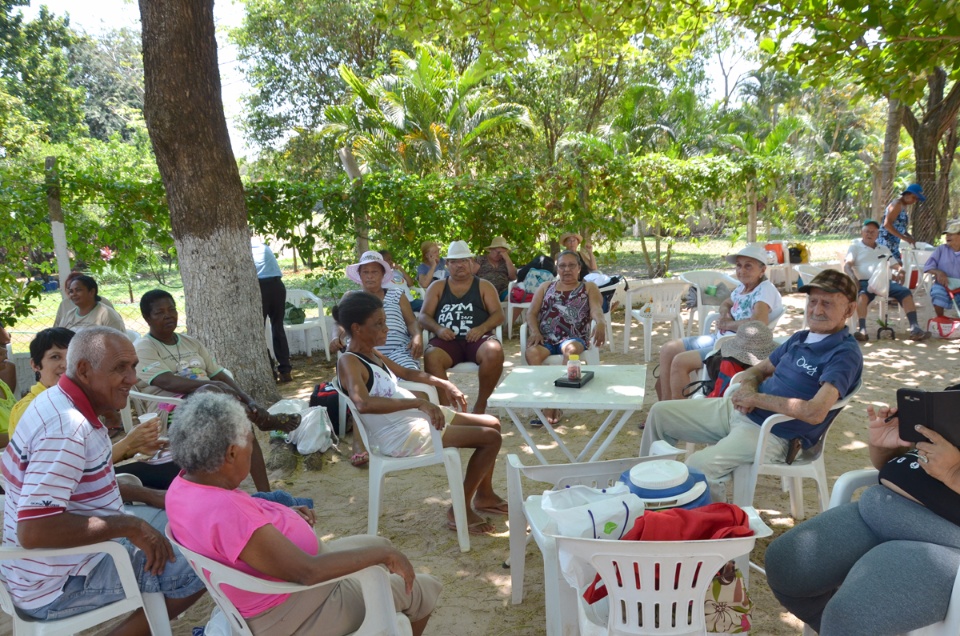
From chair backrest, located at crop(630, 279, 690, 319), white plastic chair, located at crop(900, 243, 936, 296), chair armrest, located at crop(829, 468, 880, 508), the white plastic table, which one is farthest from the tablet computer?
white plastic chair, located at crop(900, 243, 936, 296)

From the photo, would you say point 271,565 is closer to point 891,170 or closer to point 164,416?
point 164,416

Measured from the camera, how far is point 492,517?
3902mm

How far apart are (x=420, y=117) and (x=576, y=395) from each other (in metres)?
12.8

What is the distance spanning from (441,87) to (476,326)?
36.4 feet

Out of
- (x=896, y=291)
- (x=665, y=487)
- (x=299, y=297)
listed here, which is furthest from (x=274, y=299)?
(x=896, y=291)

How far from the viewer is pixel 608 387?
4.06 m

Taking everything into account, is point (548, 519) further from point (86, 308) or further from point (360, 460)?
point (86, 308)

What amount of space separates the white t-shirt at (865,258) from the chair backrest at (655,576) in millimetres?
7445

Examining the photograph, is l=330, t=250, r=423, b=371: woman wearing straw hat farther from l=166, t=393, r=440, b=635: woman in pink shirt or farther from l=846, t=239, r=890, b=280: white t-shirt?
l=846, t=239, r=890, b=280: white t-shirt

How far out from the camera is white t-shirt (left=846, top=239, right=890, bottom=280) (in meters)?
8.16

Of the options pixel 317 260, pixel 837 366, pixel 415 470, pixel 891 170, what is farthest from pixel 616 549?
pixel 891 170

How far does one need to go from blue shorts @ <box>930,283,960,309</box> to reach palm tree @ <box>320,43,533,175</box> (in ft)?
33.5

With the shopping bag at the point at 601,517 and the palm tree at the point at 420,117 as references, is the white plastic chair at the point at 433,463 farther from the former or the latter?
the palm tree at the point at 420,117

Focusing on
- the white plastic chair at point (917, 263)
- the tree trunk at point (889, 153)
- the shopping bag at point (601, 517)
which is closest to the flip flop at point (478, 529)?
the shopping bag at point (601, 517)
